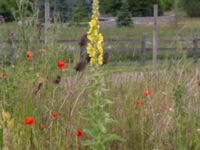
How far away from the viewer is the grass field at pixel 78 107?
3.31m

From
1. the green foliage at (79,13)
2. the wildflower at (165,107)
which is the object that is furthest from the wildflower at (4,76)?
the green foliage at (79,13)

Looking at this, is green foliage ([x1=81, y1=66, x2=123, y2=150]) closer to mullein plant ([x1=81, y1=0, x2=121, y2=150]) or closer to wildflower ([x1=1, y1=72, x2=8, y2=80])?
mullein plant ([x1=81, y1=0, x2=121, y2=150])

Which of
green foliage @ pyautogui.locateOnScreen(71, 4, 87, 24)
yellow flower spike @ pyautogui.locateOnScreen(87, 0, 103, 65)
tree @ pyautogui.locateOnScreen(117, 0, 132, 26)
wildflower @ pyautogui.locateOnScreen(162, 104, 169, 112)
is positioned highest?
yellow flower spike @ pyautogui.locateOnScreen(87, 0, 103, 65)

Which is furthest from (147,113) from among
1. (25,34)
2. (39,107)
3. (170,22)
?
(170,22)

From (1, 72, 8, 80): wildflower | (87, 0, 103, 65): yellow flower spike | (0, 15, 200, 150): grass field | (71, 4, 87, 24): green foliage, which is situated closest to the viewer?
(87, 0, 103, 65): yellow flower spike

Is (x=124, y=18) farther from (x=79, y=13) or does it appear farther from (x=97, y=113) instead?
(x=97, y=113)

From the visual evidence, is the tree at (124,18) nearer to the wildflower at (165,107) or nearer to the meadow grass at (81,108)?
the meadow grass at (81,108)

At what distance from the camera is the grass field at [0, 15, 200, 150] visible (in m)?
3.31

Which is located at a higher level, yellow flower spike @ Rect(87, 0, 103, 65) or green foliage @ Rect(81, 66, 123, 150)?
yellow flower spike @ Rect(87, 0, 103, 65)

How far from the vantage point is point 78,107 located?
3914 millimetres

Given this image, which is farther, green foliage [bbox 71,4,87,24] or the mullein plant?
green foliage [bbox 71,4,87,24]

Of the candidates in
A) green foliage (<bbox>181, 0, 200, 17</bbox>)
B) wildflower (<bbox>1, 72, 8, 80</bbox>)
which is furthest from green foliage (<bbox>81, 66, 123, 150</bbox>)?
green foliage (<bbox>181, 0, 200, 17</bbox>)

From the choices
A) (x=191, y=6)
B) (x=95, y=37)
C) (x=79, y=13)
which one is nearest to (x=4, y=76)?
(x=95, y=37)

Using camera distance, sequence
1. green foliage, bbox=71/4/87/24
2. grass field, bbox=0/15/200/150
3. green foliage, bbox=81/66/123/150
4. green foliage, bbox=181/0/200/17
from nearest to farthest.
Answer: green foliage, bbox=81/66/123/150 < grass field, bbox=0/15/200/150 < green foliage, bbox=71/4/87/24 < green foliage, bbox=181/0/200/17
